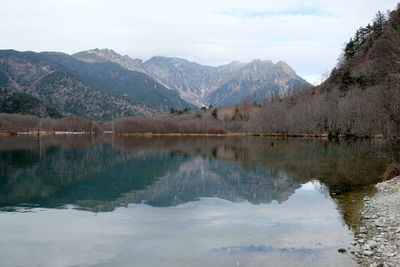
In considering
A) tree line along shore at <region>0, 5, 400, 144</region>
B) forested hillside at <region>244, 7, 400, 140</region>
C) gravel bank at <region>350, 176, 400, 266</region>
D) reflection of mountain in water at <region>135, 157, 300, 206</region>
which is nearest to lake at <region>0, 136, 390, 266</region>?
reflection of mountain in water at <region>135, 157, 300, 206</region>

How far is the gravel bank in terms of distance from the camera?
1020cm

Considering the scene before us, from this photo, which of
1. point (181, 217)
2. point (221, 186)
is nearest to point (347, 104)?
point (221, 186)

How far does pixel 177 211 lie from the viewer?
18125 mm

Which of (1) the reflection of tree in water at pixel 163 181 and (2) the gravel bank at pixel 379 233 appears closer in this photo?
(2) the gravel bank at pixel 379 233

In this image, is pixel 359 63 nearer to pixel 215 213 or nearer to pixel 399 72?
pixel 399 72

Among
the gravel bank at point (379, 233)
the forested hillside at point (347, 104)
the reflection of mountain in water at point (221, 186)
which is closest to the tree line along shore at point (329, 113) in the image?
the forested hillside at point (347, 104)

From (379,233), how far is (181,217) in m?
8.65

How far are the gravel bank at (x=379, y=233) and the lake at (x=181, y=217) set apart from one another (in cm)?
46

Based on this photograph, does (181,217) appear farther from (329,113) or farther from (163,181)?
(329,113)

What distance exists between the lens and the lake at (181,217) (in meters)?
11.4

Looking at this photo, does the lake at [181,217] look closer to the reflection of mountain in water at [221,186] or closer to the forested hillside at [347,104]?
the reflection of mountain in water at [221,186]

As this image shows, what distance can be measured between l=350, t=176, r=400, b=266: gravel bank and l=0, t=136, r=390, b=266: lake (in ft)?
1.52

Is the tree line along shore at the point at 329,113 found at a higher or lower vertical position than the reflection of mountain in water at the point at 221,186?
higher

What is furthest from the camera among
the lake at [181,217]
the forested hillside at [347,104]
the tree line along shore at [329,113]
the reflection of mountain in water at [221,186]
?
the forested hillside at [347,104]
